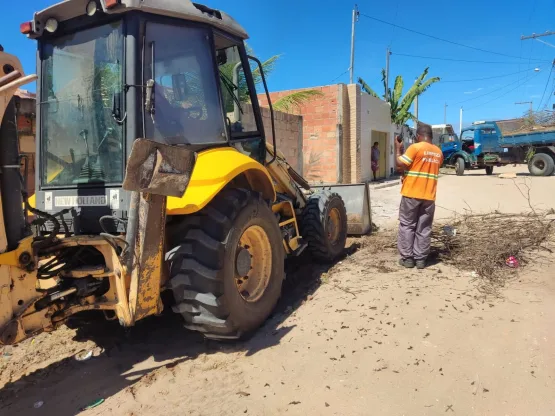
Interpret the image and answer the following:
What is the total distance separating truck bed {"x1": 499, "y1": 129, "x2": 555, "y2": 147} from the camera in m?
17.3

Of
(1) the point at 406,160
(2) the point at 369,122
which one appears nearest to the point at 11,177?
(1) the point at 406,160

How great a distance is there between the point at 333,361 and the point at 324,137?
13281 millimetres

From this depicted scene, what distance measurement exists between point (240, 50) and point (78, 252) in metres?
2.22

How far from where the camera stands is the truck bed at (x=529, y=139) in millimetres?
17328

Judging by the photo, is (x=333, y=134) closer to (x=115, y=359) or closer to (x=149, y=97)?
(x=149, y=97)

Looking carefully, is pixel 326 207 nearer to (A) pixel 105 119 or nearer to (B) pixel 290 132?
(A) pixel 105 119

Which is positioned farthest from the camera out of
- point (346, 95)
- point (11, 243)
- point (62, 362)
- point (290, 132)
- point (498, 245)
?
point (346, 95)

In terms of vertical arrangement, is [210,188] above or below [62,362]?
above

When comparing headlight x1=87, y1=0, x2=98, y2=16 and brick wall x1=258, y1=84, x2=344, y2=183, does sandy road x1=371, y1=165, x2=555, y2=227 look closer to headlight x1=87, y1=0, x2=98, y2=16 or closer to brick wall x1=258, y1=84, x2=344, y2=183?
brick wall x1=258, y1=84, x2=344, y2=183

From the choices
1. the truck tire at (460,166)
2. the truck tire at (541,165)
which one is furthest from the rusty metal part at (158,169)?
the truck tire at (460,166)

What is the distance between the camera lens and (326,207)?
505cm

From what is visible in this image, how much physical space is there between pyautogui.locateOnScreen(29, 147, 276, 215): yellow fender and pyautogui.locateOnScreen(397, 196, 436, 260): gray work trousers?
2162 millimetres

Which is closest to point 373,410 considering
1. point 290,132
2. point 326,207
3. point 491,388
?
point 491,388

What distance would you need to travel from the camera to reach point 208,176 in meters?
2.79
